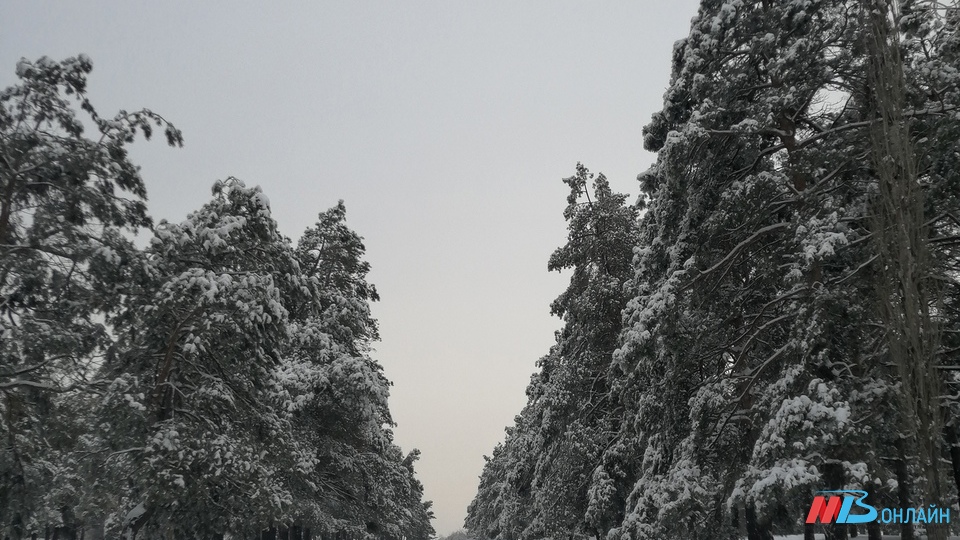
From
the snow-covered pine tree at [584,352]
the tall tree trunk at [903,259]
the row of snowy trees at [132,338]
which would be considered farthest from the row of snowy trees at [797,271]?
the row of snowy trees at [132,338]

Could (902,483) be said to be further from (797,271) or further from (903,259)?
(903,259)

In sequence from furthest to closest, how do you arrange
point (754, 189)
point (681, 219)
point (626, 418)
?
point (626, 418), point (681, 219), point (754, 189)

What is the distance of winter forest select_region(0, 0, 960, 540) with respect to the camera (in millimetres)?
11125

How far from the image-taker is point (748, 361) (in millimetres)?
16641

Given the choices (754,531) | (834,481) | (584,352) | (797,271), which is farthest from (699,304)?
(584,352)

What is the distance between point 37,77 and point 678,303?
13317mm

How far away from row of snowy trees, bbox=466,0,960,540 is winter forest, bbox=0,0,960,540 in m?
0.06

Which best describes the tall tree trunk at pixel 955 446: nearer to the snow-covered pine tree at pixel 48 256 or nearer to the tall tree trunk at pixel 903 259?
the tall tree trunk at pixel 903 259

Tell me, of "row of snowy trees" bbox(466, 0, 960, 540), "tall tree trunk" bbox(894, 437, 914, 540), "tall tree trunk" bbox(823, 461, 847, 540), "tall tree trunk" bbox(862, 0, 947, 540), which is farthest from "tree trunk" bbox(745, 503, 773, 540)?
"tall tree trunk" bbox(862, 0, 947, 540)

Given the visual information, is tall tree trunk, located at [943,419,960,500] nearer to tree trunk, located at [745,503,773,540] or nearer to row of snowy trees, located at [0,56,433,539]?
tree trunk, located at [745,503,773,540]

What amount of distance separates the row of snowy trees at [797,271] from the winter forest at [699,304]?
0.06 meters

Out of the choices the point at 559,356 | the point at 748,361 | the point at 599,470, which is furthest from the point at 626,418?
the point at 559,356

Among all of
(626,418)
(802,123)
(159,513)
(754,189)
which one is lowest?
(159,513)

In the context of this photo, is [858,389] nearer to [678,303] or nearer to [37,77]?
[678,303]
